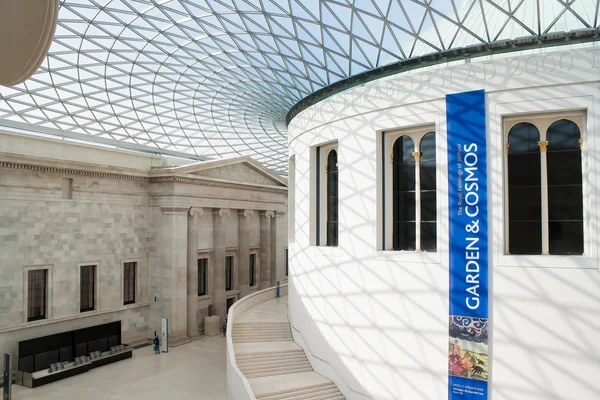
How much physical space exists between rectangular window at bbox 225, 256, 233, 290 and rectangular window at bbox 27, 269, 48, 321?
16257mm

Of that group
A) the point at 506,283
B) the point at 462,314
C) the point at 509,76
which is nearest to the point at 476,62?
the point at 509,76

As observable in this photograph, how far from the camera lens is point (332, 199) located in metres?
25.8

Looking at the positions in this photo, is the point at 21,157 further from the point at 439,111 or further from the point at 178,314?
the point at 439,111

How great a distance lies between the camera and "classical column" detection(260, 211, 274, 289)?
47031 millimetres

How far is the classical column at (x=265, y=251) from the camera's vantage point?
4703 cm

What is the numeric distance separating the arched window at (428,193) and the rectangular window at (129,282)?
74.1 ft

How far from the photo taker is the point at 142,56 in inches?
1291

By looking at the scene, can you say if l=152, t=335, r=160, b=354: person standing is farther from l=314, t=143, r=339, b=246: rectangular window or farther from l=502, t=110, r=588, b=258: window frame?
l=502, t=110, r=588, b=258: window frame

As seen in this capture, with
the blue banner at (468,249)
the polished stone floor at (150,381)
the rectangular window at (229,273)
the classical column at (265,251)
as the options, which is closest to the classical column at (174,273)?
the polished stone floor at (150,381)

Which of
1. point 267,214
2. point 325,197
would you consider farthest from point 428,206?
point 267,214

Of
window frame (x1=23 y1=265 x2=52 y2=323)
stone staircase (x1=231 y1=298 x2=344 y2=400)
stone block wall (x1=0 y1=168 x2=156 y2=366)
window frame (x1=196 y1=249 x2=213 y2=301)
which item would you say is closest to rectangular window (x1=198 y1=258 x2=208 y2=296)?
window frame (x1=196 y1=249 x2=213 y2=301)

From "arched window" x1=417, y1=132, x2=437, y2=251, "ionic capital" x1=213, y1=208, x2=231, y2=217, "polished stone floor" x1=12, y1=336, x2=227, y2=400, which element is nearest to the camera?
"arched window" x1=417, y1=132, x2=437, y2=251

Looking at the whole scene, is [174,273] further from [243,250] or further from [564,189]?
[564,189]

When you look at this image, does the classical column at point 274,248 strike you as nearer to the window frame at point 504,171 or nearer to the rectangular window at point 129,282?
the rectangular window at point 129,282
